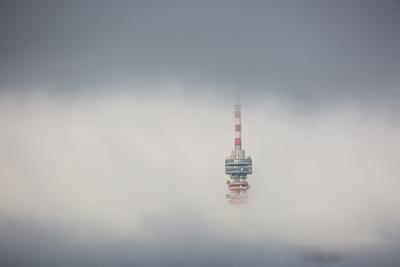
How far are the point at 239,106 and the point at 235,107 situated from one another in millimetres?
907

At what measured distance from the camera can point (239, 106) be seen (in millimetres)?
199875

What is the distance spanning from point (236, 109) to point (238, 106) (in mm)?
793

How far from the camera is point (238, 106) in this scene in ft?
656

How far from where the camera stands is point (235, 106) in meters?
200

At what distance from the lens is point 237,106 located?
199625mm

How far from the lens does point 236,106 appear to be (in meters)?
200

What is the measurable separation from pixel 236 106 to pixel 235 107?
476 mm

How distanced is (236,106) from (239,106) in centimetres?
77

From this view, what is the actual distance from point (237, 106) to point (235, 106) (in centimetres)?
46

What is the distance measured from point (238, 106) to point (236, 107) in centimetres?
49

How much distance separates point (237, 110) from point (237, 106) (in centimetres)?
91

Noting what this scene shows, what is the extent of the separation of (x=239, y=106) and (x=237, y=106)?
515 millimetres

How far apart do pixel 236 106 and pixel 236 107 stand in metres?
0.43

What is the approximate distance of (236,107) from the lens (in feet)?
656
